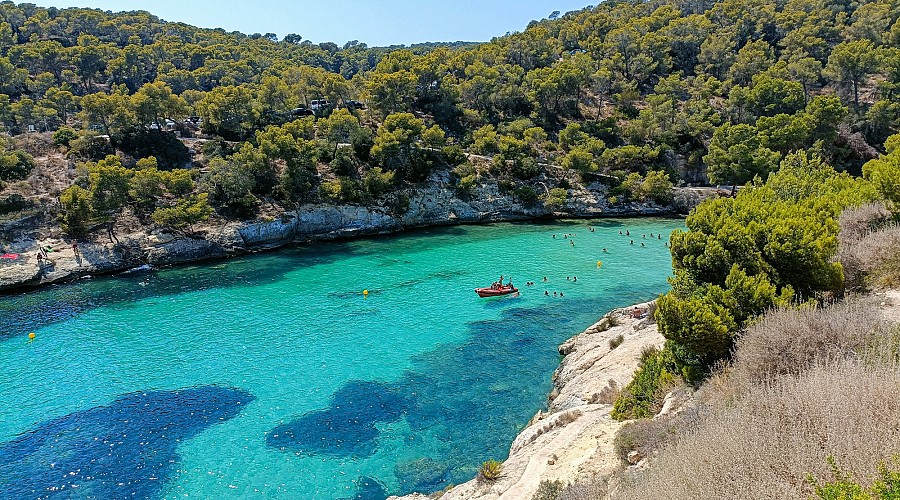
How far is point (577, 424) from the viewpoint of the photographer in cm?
1658

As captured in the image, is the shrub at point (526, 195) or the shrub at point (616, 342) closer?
the shrub at point (616, 342)

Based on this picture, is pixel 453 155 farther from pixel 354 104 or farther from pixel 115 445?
pixel 115 445

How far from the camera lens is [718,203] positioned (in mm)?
18203

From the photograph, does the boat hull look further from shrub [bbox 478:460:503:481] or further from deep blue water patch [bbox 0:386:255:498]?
shrub [bbox 478:460:503:481]

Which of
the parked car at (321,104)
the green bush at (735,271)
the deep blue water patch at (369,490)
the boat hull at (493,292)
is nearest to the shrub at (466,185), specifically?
the parked car at (321,104)

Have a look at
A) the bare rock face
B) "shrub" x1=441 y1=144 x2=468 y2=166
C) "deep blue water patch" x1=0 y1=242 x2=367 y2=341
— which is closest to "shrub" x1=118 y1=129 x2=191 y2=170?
"deep blue water patch" x1=0 y1=242 x2=367 y2=341

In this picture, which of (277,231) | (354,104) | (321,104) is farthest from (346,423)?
(354,104)

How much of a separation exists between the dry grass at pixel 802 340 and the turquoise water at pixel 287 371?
1111 cm

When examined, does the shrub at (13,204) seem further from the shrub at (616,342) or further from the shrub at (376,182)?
the shrub at (616,342)

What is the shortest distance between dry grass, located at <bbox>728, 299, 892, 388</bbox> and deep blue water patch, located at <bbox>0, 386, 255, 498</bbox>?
67.2 ft

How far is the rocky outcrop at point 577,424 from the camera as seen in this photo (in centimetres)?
1345

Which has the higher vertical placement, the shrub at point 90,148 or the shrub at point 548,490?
the shrub at point 90,148

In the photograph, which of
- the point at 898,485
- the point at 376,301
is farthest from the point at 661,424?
the point at 376,301

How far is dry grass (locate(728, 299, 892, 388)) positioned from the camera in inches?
440
